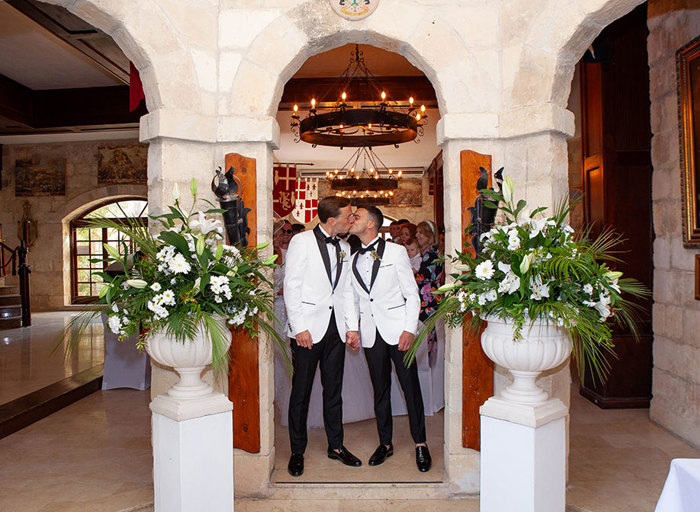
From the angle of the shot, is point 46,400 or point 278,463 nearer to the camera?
point 278,463

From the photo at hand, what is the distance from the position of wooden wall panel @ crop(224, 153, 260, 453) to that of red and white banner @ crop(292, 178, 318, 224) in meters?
10.6

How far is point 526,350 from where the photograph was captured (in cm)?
262

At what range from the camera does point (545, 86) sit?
3498 mm

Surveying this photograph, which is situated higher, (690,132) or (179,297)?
(690,132)

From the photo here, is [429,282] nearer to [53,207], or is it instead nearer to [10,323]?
[10,323]

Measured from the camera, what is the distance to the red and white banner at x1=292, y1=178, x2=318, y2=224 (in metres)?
14.4

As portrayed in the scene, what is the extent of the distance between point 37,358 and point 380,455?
5.63 meters

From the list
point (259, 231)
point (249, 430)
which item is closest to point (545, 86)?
point (259, 231)

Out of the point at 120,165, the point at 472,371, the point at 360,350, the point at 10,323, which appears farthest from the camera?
the point at 120,165

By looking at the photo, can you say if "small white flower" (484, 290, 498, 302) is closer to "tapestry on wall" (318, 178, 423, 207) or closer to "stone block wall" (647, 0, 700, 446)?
"stone block wall" (647, 0, 700, 446)

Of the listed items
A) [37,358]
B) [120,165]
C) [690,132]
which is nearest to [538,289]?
[690,132]

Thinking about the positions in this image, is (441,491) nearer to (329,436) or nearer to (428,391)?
(329,436)

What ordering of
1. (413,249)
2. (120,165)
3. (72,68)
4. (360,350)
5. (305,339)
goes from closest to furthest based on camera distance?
(305,339) → (360,350) → (413,249) → (72,68) → (120,165)

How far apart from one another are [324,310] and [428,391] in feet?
5.76
